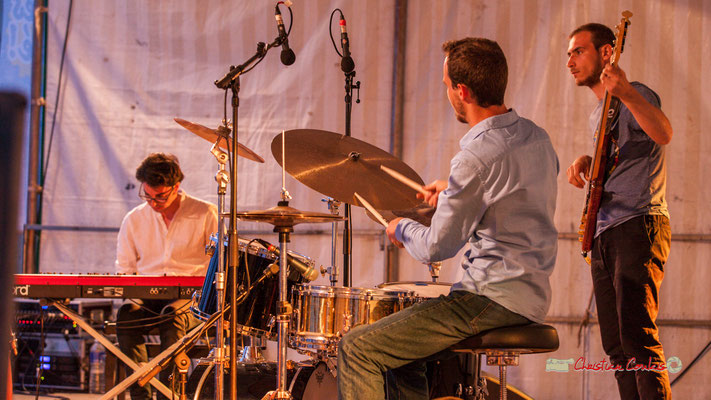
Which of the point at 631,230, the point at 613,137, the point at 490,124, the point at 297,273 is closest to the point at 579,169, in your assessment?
the point at 613,137

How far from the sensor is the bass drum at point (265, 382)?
3256 millimetres

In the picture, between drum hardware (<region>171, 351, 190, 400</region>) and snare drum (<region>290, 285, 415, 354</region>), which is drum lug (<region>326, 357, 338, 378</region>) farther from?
drum hardware (<region>171, 351, 190, 400</region>)

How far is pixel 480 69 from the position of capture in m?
2.39

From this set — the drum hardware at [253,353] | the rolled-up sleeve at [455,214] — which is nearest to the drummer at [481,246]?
the rolled-up sleeve at [455,214]

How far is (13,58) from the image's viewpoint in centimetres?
564

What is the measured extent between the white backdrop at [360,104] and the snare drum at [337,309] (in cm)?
232

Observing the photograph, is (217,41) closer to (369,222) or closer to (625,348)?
(369,222)

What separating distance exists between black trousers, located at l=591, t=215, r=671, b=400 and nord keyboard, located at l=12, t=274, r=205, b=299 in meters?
2.20

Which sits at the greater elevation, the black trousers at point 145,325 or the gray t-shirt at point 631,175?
the gray t-shirt at point 631,175

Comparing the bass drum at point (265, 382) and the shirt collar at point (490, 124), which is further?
the bass drum at point (265, 382)

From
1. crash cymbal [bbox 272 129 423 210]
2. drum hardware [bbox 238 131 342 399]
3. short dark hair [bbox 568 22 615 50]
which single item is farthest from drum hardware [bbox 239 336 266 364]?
short dark hair [bbox 568 22 615 50]

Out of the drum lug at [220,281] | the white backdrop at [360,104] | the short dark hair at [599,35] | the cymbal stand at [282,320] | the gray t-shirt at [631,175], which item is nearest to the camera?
the cymbal stand at [282,320]

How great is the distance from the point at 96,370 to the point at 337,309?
2.82 meters

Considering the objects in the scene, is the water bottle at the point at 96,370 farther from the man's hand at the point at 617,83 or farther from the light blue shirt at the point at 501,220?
the man's hand at the point at 617,83
